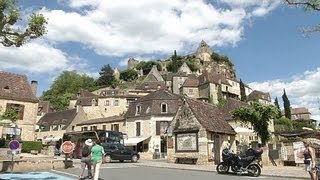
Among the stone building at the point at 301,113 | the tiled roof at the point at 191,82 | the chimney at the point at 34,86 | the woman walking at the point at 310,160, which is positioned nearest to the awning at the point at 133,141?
the chimney at the point at 34,86

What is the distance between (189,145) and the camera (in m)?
28.7

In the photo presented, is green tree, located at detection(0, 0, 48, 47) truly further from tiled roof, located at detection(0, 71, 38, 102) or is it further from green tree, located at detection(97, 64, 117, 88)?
green tree, located at detection(97, 64, 117, 88)

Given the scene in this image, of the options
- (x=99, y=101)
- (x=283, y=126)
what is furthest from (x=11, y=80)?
(x=283, y=126)

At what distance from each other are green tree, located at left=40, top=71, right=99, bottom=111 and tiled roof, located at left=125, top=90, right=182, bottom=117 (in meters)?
52.1

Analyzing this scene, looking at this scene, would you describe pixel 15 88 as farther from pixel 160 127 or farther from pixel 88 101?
pixel 88 101

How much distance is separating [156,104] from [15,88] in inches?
708

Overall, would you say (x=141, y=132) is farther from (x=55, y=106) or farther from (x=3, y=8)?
(x=55, y=106)

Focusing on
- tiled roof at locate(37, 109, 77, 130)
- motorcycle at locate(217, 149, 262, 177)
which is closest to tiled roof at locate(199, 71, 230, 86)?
tiled roof at locate(37, 109, 77, 130)

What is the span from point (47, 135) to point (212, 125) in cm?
4700

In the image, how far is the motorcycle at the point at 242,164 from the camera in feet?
61.1

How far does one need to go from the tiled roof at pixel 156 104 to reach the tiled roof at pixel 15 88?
14116 mm

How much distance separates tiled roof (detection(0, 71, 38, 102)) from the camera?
4097 cm

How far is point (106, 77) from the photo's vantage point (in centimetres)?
10750

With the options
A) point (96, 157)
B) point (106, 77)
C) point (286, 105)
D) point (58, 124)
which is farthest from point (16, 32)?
point (106, 77)
